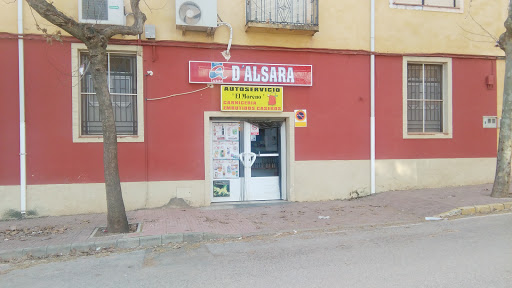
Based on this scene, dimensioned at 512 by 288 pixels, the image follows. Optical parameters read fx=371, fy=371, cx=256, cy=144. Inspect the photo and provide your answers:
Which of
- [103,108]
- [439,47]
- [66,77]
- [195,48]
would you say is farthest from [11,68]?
[439,47]

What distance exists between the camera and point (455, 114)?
1032 cm

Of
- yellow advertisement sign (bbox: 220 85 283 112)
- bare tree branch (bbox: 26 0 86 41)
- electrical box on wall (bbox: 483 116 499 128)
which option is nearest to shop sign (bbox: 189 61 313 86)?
yellow advertisement sign (bbox: 220 85 283 112)

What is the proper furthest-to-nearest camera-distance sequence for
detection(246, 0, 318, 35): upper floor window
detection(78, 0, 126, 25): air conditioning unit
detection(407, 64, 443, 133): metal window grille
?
detection(407, 64, 443, 133): metal window grille → detection(246, 0, 318, 35): upper floor window → detection(78, 0, 126, 25): air conditioning unit

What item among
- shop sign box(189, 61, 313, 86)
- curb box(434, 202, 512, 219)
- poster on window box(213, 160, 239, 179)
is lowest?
curb box(434, 202, 512, 219)

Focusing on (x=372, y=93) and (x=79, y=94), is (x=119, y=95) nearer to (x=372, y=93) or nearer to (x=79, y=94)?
(x=79, y=94)

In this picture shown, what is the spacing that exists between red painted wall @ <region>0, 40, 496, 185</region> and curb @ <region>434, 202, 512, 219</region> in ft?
7.91

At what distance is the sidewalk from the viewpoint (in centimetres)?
622

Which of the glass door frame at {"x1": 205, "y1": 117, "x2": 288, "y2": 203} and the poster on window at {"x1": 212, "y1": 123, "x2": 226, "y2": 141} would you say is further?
the poster on window at {"x1": 212, "y1": 123, "x2": 226, "y2": 141}

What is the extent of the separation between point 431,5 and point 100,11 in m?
8.52

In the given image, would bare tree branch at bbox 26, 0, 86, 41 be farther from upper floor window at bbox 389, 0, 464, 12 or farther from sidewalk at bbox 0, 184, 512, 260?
upper floor window at bbox 389, 0, 464, 12

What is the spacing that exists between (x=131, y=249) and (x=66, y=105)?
13.2 feet

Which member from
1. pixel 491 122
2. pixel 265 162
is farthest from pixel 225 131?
pixel 491 122

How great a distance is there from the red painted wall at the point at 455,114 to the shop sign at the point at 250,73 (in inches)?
85.0

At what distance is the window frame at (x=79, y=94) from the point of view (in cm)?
827
